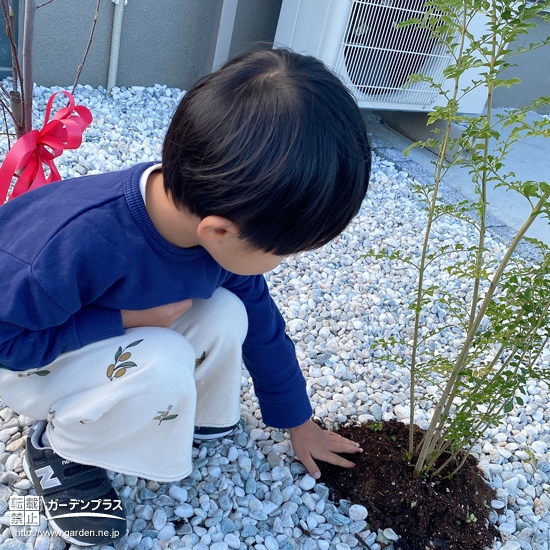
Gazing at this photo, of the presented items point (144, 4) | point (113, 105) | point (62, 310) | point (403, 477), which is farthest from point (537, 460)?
point (144, 4)

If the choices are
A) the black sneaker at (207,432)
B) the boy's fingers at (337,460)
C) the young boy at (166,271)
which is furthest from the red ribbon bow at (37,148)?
the boy's fingers at (337,460)

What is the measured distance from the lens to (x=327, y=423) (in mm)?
1641

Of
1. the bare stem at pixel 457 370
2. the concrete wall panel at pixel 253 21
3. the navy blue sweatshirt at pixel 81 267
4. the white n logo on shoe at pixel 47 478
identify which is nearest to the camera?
the navy blue sweatshirt at pixel 81 267

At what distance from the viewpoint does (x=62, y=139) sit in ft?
4.83

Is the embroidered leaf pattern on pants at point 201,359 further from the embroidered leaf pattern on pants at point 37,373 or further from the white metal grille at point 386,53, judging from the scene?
the white metal grille at point 386,53

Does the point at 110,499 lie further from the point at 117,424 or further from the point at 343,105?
the point at 343,105

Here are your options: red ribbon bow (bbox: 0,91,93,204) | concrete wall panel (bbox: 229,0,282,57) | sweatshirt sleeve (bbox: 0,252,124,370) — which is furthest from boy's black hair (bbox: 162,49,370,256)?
concrete wall panel (bbox: 229,0,282,57)

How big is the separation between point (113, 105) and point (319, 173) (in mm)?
2666

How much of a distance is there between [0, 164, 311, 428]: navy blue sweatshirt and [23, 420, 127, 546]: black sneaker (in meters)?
0.27

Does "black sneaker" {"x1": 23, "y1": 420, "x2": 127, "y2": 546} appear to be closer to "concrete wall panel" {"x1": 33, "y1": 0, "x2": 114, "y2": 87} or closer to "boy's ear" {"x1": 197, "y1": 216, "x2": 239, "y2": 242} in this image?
"boy's ear" {"x1": 197, "y1": 216, "x2": 239, "y2": 242}

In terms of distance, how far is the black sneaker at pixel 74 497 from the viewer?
46.9 inches

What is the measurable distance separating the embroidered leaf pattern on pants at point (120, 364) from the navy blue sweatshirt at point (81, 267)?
4 centimetres

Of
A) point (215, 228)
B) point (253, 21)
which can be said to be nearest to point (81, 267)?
point (215, 228)

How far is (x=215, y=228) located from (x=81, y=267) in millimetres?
251
